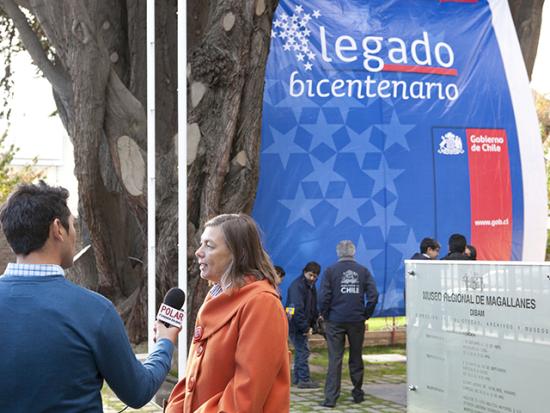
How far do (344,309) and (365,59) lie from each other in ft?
16.3

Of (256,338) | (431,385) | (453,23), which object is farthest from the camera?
(453,23)

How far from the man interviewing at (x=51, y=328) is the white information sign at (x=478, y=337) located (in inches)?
139

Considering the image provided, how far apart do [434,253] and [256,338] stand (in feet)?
28.8

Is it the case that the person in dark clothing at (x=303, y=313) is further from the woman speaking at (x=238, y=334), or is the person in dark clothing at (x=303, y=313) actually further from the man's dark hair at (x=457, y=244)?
the woman speaking at (x=238, y=334)

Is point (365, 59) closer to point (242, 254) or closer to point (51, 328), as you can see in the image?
point (242, 254)

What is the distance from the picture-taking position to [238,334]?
351cm

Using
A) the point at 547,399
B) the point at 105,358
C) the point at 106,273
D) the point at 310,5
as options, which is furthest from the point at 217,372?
the point at 310,5

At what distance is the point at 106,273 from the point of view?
1300cm

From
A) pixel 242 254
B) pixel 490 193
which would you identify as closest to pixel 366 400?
pixel 490 193

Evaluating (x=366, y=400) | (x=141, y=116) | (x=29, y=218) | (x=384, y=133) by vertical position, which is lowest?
(x=366, y=400)

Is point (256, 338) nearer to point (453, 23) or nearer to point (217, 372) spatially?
point (217, 372)

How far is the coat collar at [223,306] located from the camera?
356cm

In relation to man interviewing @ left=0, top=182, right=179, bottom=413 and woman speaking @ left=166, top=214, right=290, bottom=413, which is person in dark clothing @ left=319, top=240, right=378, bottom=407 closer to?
woman speaking @ left=166, top=214, right=290, bottom=413

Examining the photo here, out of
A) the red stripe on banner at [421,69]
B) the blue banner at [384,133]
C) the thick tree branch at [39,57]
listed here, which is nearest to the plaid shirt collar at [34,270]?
the thick tree branch at [39,57]
